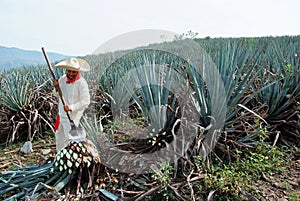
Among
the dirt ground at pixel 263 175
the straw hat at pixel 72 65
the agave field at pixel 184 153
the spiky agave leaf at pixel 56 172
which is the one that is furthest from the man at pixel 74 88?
the dirt ground at pixel 263 175

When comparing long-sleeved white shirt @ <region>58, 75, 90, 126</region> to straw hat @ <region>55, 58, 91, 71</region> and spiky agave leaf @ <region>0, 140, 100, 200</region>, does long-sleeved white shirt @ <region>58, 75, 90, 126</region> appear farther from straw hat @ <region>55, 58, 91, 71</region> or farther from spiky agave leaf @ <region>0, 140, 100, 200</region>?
spiky agave leaf @ <region>0, 140, 100, 200</region>

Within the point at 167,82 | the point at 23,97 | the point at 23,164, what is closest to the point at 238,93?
the point at 167,82

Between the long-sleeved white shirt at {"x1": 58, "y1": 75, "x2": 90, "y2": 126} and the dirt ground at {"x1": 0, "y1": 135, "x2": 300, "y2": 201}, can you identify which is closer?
the dirt ground at {"x1": 0, "y1": 135, "x2": 300, "y2": 201}

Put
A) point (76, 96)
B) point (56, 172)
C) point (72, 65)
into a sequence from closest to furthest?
point (72, 65)
point (76, 96)
point (56, 172)

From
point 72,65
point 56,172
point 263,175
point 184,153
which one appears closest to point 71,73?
→ point 72,65

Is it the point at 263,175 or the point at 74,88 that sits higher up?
the point at 74,88

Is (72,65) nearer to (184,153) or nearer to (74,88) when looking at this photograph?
(74,88)

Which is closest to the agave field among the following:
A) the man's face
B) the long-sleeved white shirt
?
the long-sleeved white shirt

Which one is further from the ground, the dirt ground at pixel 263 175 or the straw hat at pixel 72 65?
the straw hat at pixel 72 65

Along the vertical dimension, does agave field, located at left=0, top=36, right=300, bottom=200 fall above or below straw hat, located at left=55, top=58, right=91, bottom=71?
below

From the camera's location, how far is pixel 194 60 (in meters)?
2.83

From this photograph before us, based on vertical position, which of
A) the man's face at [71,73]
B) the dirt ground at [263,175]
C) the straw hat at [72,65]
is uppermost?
the straw hat at [72,65]

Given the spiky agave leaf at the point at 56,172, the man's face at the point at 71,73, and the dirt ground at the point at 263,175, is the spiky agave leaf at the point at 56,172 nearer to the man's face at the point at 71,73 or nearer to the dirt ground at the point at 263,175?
the dirt ground at the point at 263,175

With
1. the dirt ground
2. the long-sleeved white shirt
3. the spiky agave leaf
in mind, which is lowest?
the dirt ground
